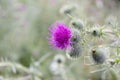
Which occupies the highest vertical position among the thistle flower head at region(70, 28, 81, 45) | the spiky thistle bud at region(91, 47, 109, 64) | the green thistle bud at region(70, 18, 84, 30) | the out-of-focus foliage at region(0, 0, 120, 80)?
the out-of-focus foliage at region(0, 0, 120, 80)

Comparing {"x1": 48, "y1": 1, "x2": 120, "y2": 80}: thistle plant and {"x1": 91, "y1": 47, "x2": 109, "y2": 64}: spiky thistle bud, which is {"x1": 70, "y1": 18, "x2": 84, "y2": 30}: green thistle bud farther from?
{"x1": 91, "y1": 47, "x2": 109, "y2": 64}: spiky thistle bud

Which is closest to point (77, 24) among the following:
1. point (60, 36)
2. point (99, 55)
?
point (60, 36)

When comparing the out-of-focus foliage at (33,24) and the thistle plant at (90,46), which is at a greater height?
the out-of-focus foliage at (33,24)

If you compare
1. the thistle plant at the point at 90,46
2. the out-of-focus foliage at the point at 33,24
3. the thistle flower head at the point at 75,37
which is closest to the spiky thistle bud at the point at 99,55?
the thistle plant at the point at 90,46

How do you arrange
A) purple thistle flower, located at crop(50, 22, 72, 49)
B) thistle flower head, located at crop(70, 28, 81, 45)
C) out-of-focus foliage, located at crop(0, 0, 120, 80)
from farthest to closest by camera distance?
out-of-focus foliage, located at crop(0, 0, 120, 80) < purple thistle flower, located at crop(50, 22, 72, 49) < thistle flower head, located at crop(70, 28, 81, 45)

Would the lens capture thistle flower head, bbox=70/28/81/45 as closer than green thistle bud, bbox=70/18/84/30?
Yes

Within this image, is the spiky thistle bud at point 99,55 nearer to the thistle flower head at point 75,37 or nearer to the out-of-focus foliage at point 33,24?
the thistle flower head at point 75,37

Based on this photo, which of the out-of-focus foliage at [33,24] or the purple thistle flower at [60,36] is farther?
the out-of-focus foliage at [33,24]

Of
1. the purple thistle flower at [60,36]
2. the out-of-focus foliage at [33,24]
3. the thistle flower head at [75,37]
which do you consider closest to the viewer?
the thistle flower head at [75,37]

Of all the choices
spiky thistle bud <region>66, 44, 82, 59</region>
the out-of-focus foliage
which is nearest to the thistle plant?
Result: spiky thistle bud <region>66, 44, 82, 59</region>

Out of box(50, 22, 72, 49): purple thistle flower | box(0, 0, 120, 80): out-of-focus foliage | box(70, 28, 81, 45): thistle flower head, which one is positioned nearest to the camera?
box(70, 28, 81, 45): thistle flower head
